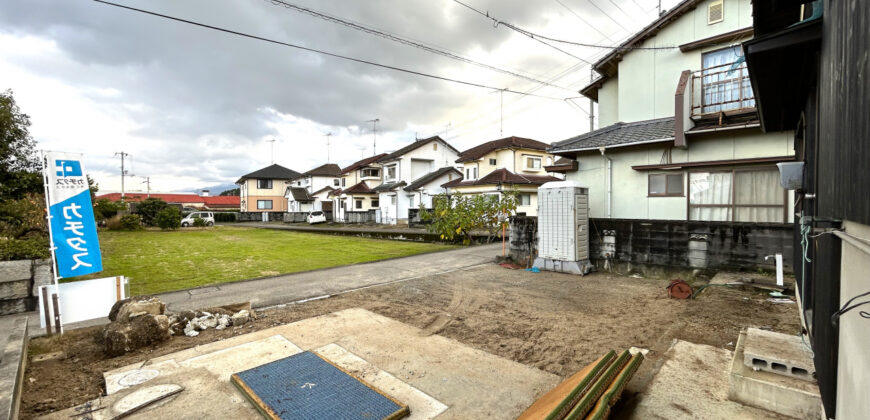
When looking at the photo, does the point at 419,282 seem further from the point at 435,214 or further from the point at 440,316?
the point at 435,214

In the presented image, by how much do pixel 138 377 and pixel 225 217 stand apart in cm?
4344

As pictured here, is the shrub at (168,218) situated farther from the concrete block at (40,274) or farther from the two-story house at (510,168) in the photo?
the concrete block at (40,274)

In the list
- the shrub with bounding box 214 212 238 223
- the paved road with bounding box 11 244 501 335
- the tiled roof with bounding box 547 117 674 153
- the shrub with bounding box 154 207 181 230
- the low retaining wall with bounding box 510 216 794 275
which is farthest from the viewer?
the shrub with bounding box 214 212 238 223

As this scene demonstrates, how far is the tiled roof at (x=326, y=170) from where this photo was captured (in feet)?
142

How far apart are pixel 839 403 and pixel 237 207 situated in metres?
69.4

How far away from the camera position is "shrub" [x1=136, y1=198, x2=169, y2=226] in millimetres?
25672

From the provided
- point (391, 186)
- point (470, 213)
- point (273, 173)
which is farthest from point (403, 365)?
point (273, 173)

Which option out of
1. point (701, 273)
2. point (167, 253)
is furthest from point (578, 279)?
point (167, 253)

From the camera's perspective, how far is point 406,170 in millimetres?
32031

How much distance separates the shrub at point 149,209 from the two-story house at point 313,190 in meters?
16.7

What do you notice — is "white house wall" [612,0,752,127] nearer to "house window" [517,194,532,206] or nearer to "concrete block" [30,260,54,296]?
"house window" [517,194,532,206]

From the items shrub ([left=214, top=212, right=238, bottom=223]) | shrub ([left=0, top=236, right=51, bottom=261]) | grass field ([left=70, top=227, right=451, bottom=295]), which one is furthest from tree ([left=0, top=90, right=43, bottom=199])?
shrub ([left=214, top=212, right=238, bottom=223])

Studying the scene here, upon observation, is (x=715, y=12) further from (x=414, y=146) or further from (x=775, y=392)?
(x=414, y=146)

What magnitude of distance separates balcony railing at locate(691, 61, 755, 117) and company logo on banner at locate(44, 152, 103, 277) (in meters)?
12.3
